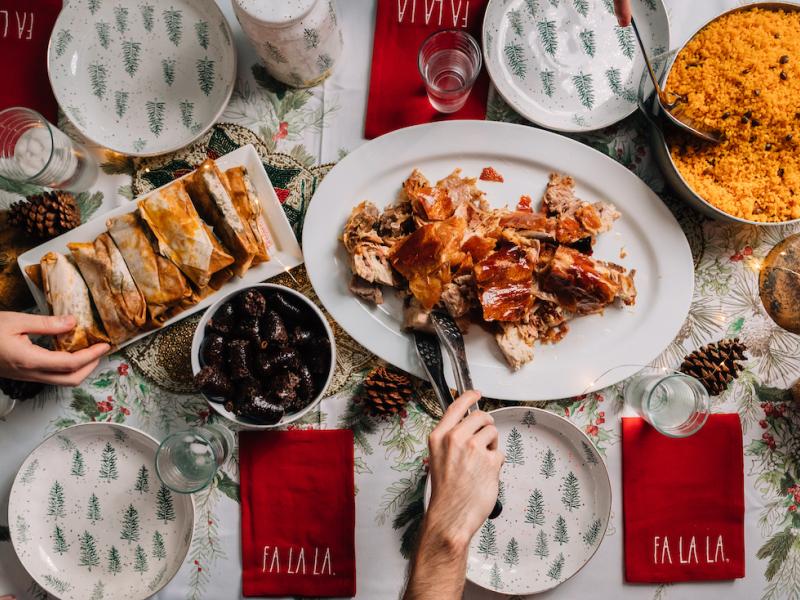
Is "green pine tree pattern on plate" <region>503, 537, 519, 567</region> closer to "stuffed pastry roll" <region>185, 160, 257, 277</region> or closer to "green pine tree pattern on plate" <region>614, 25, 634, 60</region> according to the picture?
"stuffed pastry roll" <region>185, 160, 257, 277</region>

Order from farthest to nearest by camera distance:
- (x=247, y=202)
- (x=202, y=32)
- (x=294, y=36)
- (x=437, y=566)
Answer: (x=202, y=32) → (x=247, y=202) → (x=294, y=36) → (x=437, y=566)

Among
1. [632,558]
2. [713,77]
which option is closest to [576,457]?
[632,558]

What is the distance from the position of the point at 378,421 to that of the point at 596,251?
30.0 inches

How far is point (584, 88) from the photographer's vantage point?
161 cm

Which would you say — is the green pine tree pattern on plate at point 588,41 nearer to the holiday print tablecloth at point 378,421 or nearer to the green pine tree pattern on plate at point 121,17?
the holiday print tablecloth at point 378,421

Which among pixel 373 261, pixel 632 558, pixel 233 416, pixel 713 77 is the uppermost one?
pixel 713 77

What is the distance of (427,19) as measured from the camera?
1.62 metres

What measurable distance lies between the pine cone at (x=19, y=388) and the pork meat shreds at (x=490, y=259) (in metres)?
0.91

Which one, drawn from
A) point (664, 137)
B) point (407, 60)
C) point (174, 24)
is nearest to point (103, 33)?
point (174, 24)

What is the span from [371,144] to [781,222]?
1072 millimetres

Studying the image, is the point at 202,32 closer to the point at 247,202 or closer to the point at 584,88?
the point at 247,202

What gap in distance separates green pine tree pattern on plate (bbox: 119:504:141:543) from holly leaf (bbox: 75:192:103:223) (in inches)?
32.4

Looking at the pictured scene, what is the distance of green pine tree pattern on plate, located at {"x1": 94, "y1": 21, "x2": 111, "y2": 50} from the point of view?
1.60 m

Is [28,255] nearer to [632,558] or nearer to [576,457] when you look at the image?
[576,457]
